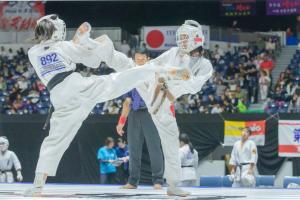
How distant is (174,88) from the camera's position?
8.26 m

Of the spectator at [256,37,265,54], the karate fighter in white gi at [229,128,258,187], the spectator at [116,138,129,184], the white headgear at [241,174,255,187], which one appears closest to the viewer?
the white headgear at [241,174,255,187]

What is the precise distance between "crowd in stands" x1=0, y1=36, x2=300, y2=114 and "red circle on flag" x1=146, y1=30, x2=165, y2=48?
1.80 feet

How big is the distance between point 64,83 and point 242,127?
10.6 metres

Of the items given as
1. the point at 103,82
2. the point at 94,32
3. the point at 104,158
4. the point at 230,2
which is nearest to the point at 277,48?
the point at 230,2

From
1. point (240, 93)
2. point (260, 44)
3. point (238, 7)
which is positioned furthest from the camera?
point (238, 7)

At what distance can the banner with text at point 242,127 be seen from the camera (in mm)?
18094

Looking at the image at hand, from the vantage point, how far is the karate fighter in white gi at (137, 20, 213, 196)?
8.21 metres

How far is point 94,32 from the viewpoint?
27.1 m

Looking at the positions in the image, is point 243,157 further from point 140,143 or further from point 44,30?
point 44,30

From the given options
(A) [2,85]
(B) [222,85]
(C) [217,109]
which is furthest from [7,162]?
(B) [222,85]

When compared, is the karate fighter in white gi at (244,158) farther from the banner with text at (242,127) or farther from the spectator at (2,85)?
the spectator at (2,85)

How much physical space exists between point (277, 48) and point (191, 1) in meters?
4.86

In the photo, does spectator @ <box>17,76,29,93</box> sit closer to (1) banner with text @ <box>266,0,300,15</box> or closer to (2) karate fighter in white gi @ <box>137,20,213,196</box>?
(1) banner with text @ <box>266,0,300,15</box>

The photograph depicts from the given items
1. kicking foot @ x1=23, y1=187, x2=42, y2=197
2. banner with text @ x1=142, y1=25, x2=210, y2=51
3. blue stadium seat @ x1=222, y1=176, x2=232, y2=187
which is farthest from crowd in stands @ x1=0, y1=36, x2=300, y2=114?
kicking foot @ x1=23, y1=187, x2=42, y2=197
